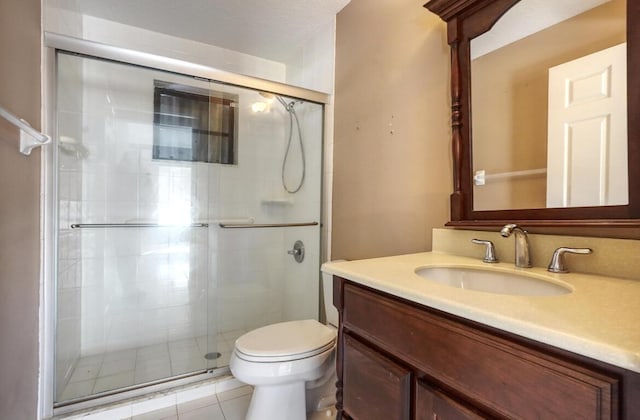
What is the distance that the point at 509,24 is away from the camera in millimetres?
1064

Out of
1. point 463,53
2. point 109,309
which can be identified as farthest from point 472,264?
point 109,309

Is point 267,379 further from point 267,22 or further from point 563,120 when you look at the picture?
point 267,22

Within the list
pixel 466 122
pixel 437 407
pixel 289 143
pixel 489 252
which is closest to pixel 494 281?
pixel 489 252

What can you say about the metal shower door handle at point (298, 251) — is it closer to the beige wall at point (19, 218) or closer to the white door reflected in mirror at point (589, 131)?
the beige wall at point (19, 218)

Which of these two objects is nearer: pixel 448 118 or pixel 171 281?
pixel 448 118

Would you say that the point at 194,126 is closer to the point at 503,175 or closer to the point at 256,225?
the point at 256,225

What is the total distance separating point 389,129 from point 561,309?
1153 mm

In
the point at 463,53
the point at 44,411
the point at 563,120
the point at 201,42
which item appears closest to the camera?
the point at 563,120

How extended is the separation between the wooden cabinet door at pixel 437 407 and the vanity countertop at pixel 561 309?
0.18 m

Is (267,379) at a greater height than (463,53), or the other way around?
(463,53)

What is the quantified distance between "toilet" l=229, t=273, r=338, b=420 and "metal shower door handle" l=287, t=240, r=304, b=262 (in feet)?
2.79

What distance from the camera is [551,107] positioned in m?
0.94

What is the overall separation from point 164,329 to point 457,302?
7.26 ft

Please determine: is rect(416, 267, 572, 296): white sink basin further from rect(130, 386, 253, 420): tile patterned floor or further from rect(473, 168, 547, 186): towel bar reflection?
rect(130, 386, 253, 420): tile patterned floor
